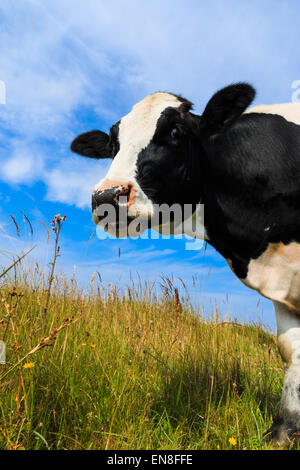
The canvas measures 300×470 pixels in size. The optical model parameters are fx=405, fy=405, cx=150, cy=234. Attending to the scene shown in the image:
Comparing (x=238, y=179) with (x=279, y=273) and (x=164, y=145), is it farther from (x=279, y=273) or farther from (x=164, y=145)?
(x=279, y=273)

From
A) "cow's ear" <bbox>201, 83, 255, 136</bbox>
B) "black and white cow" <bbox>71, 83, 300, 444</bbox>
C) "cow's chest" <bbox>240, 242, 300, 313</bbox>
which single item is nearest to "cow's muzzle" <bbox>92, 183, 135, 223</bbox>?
"black and white cow" <bbox>71, 83, 300, 444</bbox>

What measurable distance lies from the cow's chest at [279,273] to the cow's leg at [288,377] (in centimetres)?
19

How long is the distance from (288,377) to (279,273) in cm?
91

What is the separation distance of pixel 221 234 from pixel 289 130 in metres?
1.12

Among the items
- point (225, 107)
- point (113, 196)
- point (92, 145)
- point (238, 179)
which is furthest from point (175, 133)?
point (92, 145)

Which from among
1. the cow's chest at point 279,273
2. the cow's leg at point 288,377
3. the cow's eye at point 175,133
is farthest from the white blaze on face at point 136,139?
the cow's leg at point 288,377

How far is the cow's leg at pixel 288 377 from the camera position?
334 cm

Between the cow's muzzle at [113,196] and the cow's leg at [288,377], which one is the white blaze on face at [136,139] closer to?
the cow's muzzle at [113,196]

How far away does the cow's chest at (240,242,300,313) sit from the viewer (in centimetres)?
343

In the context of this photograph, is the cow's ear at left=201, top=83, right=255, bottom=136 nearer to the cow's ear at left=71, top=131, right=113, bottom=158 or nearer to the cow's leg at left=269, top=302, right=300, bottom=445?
the cow's ear at left=71, top=131, right=113, bottom=158

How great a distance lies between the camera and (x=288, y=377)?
11.5ft

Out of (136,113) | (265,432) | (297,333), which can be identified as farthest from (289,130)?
(265,432)

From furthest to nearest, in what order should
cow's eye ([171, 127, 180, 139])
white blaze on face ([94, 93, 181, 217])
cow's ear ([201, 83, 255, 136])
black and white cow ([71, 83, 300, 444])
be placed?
cow's eye ([171, 127, 180, 139])
cow's ear ([201, 83, 255, 136])
black and white cow ([71, 83, 300, 444])
white blaze on face ([94, 93, 181, 217])
